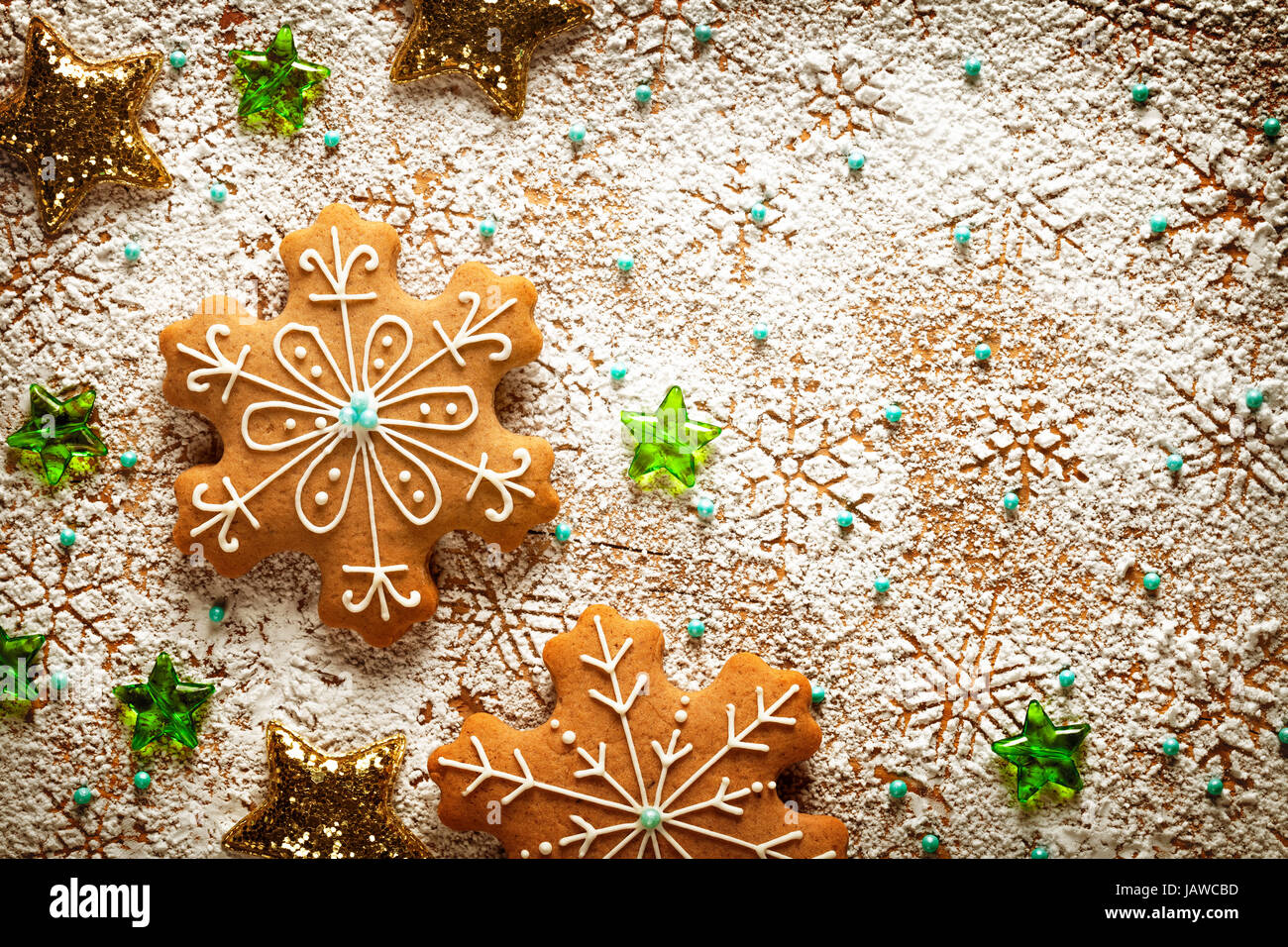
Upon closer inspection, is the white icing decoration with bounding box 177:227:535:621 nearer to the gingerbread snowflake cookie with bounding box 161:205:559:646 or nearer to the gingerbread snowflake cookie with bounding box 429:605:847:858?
the gingerbread snowflake cookie with bounding box 161:205:559:646

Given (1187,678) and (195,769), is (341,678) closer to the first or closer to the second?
(195,769)

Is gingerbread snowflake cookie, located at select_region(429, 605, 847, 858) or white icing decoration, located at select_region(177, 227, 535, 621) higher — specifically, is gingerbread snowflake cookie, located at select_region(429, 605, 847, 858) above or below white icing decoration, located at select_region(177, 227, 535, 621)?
below

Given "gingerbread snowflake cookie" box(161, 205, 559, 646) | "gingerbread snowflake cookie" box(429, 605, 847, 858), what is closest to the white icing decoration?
"gingerbread snowflake cookie" box(161, 205, 559, 646)

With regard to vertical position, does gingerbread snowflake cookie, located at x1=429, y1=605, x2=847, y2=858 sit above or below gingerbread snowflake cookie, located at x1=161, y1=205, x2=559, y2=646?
below

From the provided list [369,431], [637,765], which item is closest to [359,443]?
[369,431]

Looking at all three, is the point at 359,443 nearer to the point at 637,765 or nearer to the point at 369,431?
the point at 369,431

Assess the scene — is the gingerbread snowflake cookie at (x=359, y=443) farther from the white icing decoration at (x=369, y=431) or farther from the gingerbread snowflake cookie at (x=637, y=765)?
the gingerbread snowflake cookie at (x=637, y=765)
